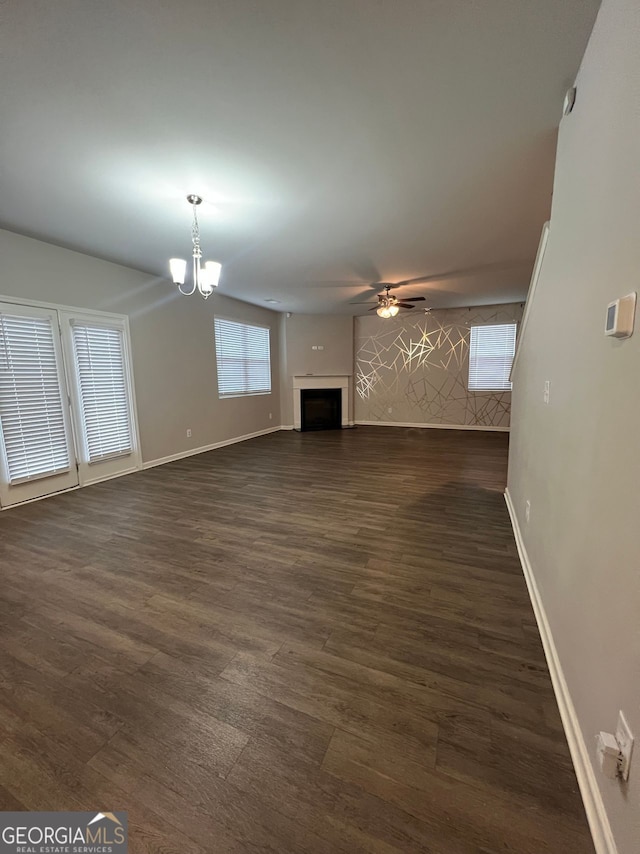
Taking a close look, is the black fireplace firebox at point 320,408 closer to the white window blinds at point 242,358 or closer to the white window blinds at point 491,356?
the white window blinds at point 242,358

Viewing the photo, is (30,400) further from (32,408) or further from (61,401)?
(61,401)

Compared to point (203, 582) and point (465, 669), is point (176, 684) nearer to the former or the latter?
point (203, 582)

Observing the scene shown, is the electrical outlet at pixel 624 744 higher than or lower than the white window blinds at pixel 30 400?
lower

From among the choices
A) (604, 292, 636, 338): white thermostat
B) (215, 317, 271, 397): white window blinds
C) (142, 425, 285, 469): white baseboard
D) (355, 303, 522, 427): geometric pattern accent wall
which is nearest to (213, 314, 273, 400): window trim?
(215, 317, 271, 397): white window blinds

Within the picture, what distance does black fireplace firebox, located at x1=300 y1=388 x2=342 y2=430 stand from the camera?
7.96m

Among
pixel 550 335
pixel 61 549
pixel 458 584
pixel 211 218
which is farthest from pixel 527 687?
pixel 211 218

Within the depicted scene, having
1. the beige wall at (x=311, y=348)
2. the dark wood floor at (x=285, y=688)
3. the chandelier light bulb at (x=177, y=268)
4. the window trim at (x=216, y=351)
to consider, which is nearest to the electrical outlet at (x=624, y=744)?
the dark wood floor at (x=285, y=688)

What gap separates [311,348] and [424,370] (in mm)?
2677

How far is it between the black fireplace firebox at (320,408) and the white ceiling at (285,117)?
15.2 ft

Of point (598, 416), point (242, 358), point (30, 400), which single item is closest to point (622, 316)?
point (598, 416)

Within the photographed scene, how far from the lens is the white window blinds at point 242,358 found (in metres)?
6.20

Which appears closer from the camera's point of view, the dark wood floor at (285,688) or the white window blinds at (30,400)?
the dark wood floor at (285,688)

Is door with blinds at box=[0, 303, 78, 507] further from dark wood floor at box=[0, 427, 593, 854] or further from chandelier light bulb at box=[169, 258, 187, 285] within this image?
chandelier light bulb at box=[169, 258, 187, 285]

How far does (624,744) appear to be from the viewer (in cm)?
83
